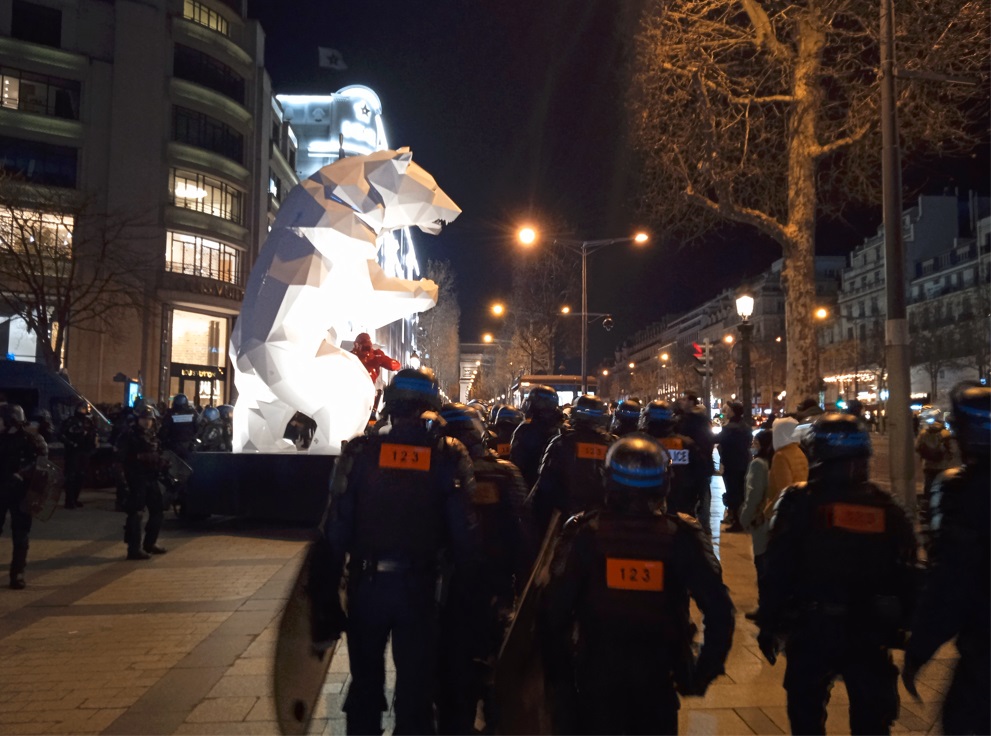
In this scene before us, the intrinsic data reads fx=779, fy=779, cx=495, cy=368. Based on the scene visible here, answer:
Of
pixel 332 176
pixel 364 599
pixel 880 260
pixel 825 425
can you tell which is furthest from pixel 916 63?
pixel 880 260

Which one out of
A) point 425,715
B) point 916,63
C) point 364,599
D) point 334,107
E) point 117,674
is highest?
point 334,107

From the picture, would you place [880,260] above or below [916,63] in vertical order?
above

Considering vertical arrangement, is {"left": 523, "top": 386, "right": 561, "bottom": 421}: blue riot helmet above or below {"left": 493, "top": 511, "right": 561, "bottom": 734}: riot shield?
above

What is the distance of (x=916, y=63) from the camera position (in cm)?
1199

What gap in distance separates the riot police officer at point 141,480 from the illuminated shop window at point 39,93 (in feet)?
98.3

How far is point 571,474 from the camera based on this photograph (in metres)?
5.38

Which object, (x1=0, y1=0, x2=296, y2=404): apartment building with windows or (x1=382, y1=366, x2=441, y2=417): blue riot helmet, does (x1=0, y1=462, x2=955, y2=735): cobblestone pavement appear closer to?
Result: (x1=382, y1=366, x2=441, y2=417): blue riot helmet

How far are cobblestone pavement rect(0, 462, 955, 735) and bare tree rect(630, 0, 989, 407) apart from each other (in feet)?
21.4

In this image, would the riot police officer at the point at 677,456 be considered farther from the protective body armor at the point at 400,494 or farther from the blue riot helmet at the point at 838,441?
the protective body armor at the point at 400,494

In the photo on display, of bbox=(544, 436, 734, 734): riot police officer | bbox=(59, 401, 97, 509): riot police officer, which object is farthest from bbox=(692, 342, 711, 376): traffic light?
bbox=(544, 436, 734, 734): riot police officer

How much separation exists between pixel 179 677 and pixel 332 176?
7.78 meters

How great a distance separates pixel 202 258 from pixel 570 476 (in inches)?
1379

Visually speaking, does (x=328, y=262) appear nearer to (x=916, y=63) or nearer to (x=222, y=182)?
(x=916, y=63)

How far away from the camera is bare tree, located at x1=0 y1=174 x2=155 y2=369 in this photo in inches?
917
